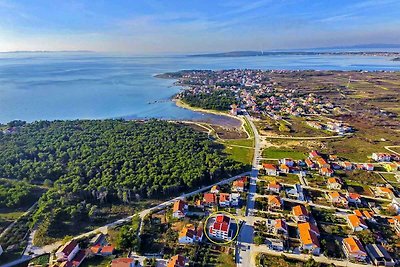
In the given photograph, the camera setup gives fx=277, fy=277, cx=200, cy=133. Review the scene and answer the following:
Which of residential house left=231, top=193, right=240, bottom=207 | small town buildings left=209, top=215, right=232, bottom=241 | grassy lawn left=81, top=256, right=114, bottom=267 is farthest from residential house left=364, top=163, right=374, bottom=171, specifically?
grassy lawn left=81, top=256, right=114, bottom=267

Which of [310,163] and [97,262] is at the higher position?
[310,163]

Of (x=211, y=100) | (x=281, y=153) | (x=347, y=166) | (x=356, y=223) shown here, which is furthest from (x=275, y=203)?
→ (x=211, y=100)

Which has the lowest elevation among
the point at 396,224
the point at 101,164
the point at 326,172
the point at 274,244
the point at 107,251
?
the point at 396,224

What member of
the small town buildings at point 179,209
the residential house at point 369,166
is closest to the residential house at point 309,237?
the small town buildings at point 179,209

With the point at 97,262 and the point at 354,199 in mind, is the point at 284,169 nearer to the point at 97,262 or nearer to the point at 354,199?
the point at 354,199

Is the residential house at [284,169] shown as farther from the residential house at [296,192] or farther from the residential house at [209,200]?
the residential house at [209,200]
